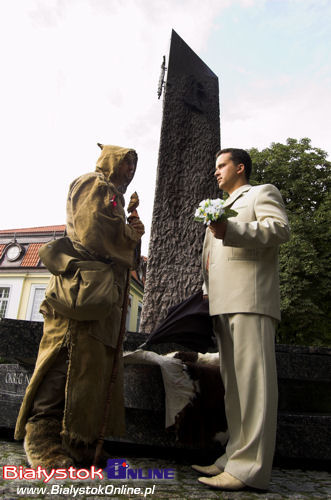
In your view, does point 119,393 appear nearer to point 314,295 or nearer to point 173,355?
Result: point 173,355

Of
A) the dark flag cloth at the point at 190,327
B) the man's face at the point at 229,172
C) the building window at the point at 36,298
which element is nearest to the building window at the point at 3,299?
the building window at the point at 36,298

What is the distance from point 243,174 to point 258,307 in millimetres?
1066

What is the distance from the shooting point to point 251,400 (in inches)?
94.3

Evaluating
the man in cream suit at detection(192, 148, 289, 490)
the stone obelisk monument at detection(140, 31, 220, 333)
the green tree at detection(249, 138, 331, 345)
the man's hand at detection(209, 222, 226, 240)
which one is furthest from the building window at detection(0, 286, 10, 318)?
the man's hand at detection(209, 222, 226, 240)

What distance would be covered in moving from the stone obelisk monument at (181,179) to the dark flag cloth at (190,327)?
139 centimetres

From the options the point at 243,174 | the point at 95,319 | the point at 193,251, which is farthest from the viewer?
the point at 193,251

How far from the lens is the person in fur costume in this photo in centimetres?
244

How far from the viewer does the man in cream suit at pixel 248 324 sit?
2320mm

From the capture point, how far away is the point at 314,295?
14320 millimetres

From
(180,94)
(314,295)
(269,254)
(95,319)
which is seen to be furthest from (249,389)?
(314,295)

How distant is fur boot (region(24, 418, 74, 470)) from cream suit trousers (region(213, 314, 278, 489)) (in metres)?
0.97

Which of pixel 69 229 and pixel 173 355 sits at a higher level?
pixel 69 229

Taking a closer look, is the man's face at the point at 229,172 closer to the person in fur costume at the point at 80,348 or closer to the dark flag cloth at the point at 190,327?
the person in fur costume at the point at 80,348

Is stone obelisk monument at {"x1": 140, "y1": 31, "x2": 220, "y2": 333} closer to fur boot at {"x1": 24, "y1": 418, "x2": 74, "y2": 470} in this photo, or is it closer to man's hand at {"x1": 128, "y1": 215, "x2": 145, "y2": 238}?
man's hand at {"x1": 128, "y1": 215, "x2": 145, "y2": 238}
